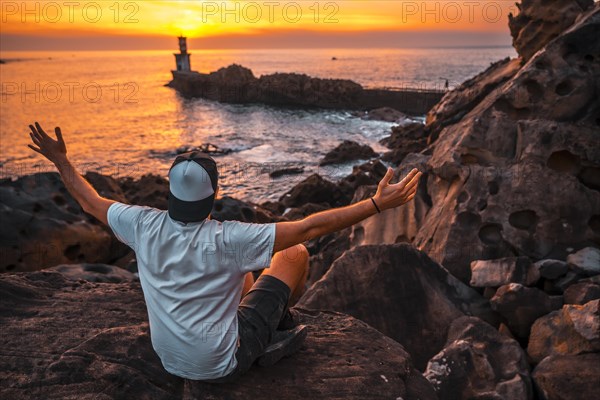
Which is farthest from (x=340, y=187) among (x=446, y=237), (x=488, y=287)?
(x=488, y=287)

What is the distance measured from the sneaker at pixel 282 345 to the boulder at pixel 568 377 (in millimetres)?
2060

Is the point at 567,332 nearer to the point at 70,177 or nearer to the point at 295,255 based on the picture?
the point at 295,255

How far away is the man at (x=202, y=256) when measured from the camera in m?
2.47

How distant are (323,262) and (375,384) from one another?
16.5ft

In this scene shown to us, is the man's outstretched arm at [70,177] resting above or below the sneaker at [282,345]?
above

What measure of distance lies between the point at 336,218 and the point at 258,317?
856 millimetres

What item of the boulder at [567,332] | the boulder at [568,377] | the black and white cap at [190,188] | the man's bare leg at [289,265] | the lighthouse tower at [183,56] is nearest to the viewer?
the black and white cap at [190,188]

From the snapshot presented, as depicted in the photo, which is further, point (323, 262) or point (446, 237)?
point (323, 262)

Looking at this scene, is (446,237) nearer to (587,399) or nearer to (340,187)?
(587,399)

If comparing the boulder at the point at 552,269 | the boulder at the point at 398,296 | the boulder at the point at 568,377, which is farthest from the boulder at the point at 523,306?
the boulder at the point at 568,377

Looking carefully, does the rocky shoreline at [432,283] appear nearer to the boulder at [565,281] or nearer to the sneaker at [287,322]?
the boulder at [565,281]

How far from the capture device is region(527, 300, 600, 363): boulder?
160 inches

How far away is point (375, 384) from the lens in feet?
9.80

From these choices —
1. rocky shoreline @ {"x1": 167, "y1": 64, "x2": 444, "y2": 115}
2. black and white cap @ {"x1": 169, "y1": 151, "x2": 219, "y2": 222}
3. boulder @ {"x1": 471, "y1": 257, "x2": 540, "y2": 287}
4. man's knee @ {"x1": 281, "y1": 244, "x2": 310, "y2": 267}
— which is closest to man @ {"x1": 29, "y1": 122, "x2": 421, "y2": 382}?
black and white cap @ {"x1": 169, "y1": 151, "x2": 219, "y2": 222}
